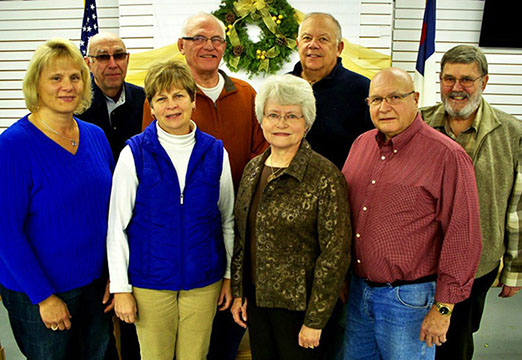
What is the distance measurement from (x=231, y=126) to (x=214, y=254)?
0.84 meters

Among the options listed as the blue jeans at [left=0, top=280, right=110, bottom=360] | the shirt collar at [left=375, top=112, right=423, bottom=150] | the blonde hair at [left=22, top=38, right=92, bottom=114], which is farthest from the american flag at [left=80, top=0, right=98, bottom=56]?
the shirt collar at [left=375, top=112, right=423, bottom=150]

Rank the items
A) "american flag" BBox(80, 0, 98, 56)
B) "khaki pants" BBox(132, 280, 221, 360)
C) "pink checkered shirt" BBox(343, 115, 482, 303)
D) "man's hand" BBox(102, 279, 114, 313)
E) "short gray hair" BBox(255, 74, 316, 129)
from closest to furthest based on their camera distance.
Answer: "pink checkered shirt" BBox(343, 115, 482, 303) < "short gray hair" BBox(255, 74, 316, 129) < "khaki pants" BBox(132, 280, 221, 360) < "man's hand" BBox(102, 279, 114, 313) < "american flag" BBox(80, 0, 98, 56)

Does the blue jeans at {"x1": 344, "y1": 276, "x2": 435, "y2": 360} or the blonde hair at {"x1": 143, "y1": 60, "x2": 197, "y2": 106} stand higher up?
the blonde hair at {"x1": 143, "y1": 60, "x2": 197, "y2": 106}

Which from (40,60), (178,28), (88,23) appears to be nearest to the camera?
(40,60)

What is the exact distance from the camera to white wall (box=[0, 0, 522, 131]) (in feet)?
17.1

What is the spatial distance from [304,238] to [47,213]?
1.13 meters

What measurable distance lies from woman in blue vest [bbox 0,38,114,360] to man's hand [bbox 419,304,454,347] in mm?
1513

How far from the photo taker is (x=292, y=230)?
1.72 m

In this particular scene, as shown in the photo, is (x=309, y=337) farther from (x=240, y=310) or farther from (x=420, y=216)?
(x=420, y=216)

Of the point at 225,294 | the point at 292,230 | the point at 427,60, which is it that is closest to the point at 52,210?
the point at 225,294

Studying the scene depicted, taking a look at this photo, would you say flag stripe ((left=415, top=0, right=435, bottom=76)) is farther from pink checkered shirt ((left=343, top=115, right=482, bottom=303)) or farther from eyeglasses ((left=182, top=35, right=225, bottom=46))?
pink checkered shirt ((left=343, top=115, right=482, bottom=303))

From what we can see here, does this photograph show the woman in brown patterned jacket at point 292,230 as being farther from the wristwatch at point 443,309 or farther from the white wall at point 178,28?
the white wall at point 178,28

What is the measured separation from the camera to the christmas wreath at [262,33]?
4844 millimetres

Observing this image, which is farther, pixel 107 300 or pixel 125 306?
pixel 107 300
